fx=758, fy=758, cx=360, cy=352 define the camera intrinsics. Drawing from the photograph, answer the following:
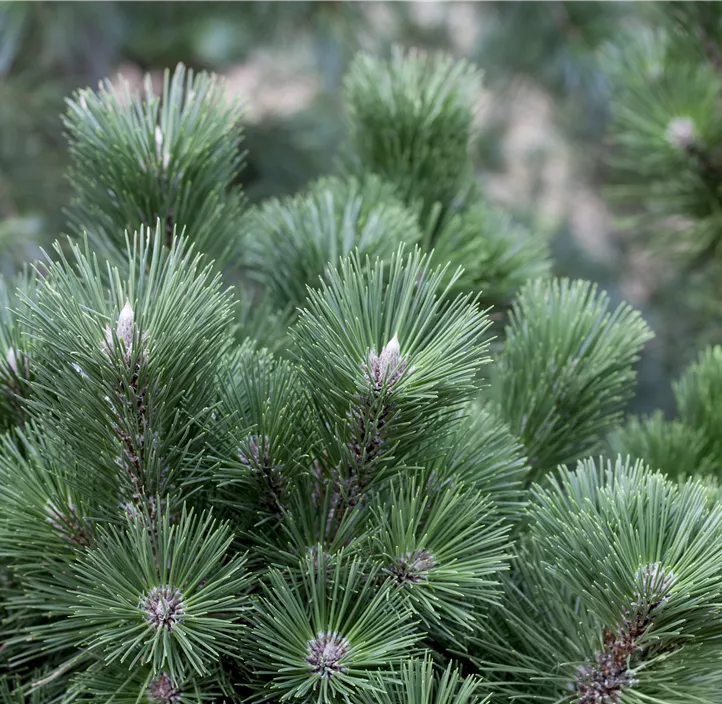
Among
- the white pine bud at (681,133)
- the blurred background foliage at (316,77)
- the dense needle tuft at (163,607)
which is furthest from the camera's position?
the blurred background foliage at (316,77)

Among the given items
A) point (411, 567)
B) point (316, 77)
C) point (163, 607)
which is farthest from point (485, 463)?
point (316, 77)

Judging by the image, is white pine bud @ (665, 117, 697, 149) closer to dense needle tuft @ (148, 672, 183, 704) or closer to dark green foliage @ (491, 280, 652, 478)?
dark green foliage @ (491, 280, 652, 478)

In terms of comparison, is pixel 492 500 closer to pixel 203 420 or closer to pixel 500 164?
pixel 203 420

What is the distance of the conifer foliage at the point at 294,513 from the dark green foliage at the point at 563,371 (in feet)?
0.18

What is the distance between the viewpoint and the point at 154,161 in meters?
0.50

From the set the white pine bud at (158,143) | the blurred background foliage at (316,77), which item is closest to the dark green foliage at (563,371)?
the white pine bud at (158,143)

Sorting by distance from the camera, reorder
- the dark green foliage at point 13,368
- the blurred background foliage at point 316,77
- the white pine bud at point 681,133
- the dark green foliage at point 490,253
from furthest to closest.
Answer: the blurred background foliage at point 316,77 → the white pine bud at point 681,133 → the dark green foliage at point 490,253 → the dark green foliage at point 13,368

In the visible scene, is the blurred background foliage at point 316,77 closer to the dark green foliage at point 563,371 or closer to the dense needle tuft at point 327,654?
the dark green foliage at point 563,371

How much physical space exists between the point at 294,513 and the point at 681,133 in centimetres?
64

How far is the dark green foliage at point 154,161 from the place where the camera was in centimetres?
50

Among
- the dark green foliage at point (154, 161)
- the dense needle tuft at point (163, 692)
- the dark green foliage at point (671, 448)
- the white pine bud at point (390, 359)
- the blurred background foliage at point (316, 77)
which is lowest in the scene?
the dense needle tuft at point (163, 692)

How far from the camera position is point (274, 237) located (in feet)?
1.87

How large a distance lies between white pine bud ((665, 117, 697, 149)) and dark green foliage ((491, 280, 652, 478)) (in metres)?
0.37

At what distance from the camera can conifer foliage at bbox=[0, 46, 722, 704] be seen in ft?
1.19
